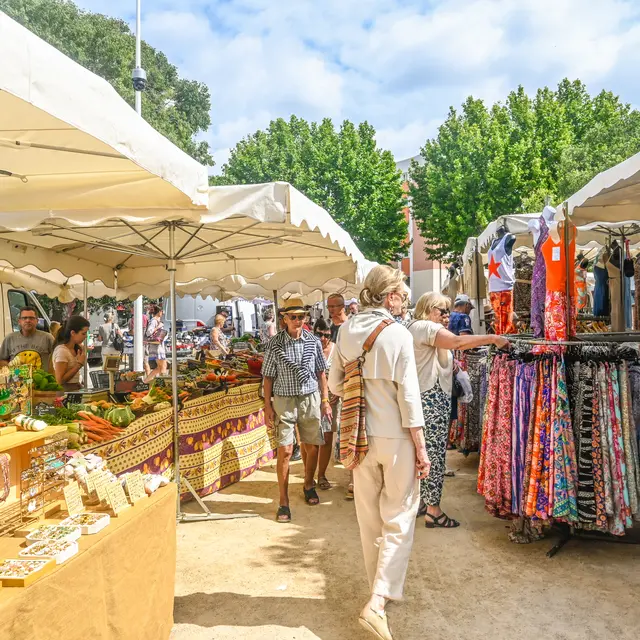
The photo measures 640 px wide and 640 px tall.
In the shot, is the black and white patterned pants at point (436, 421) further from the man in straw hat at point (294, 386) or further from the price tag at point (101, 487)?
the price tag at point (101, 487)

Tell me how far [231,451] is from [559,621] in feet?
12.7

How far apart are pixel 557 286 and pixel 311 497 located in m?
3.04

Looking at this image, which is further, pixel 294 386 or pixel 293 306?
pixel 293 306

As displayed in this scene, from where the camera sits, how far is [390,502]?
121 inches

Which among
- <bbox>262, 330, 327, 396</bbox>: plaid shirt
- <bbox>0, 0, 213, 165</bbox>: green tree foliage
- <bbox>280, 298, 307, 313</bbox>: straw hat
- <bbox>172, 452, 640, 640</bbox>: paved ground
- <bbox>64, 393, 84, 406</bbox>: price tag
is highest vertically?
<bbox>0, 0, 213, 165</bbox>: green tree foliage

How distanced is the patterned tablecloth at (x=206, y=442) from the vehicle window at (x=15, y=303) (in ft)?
18.3

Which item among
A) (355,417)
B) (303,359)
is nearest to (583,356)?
(355,417)

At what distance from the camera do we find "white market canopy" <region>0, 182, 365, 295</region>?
4.00 metres

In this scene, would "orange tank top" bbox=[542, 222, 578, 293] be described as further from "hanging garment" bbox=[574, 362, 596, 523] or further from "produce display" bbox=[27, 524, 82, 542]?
"produce display" bbox=[27, 524, 82, 542]

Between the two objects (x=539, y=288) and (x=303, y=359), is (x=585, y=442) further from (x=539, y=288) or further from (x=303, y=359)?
(x=303, y=359)

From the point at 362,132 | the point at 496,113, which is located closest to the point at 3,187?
the point at 496,113

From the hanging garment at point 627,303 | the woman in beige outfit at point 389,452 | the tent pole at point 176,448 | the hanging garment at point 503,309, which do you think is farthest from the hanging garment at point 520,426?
the hanging garment at point 627,303

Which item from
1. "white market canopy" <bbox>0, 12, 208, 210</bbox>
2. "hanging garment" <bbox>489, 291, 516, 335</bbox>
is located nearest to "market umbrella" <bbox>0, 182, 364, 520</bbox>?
"white market canopy" <bbox>0, 12, 208, 210</bbox>

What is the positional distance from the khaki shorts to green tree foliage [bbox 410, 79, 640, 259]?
50.5 ft
